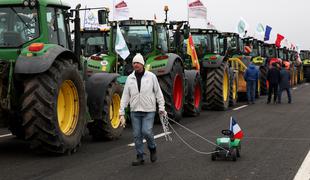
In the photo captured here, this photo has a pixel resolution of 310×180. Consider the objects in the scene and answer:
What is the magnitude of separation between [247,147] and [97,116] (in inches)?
115

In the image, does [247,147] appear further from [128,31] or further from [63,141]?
[128,31]

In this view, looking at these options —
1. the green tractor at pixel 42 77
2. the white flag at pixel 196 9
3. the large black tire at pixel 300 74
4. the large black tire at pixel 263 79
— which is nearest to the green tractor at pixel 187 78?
the white flag at pixel 196 9

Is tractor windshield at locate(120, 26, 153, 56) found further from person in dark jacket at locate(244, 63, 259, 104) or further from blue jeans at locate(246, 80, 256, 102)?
blue jeans at locate(246, 80, 256, 102)

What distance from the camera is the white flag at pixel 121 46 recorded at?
13516mm

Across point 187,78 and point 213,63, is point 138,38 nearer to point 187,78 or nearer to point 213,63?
point 187,78

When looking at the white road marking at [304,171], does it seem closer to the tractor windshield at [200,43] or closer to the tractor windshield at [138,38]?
the tractor windshield at [138,38]

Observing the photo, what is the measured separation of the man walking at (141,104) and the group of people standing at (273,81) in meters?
13.0

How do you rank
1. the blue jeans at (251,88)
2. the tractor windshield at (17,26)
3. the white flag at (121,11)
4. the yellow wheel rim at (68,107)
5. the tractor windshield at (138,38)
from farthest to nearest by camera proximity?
the blue jeans at (251,88)
the white flag at (121,11)
the tractor windshield at (138,38)
the yellow wheel rim at (68,107)
the tractor windshield at (17,26)

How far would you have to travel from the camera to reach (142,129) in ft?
27.1

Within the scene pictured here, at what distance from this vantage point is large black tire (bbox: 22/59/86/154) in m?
8.30

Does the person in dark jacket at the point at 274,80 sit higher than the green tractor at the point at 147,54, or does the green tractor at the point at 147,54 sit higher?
the green tractor at the point at 147,54

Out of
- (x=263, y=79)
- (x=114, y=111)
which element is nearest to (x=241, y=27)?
(x=263, y=79)

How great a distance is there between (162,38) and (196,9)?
5345 millimetres

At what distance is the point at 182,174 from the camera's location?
7398 millimetres
